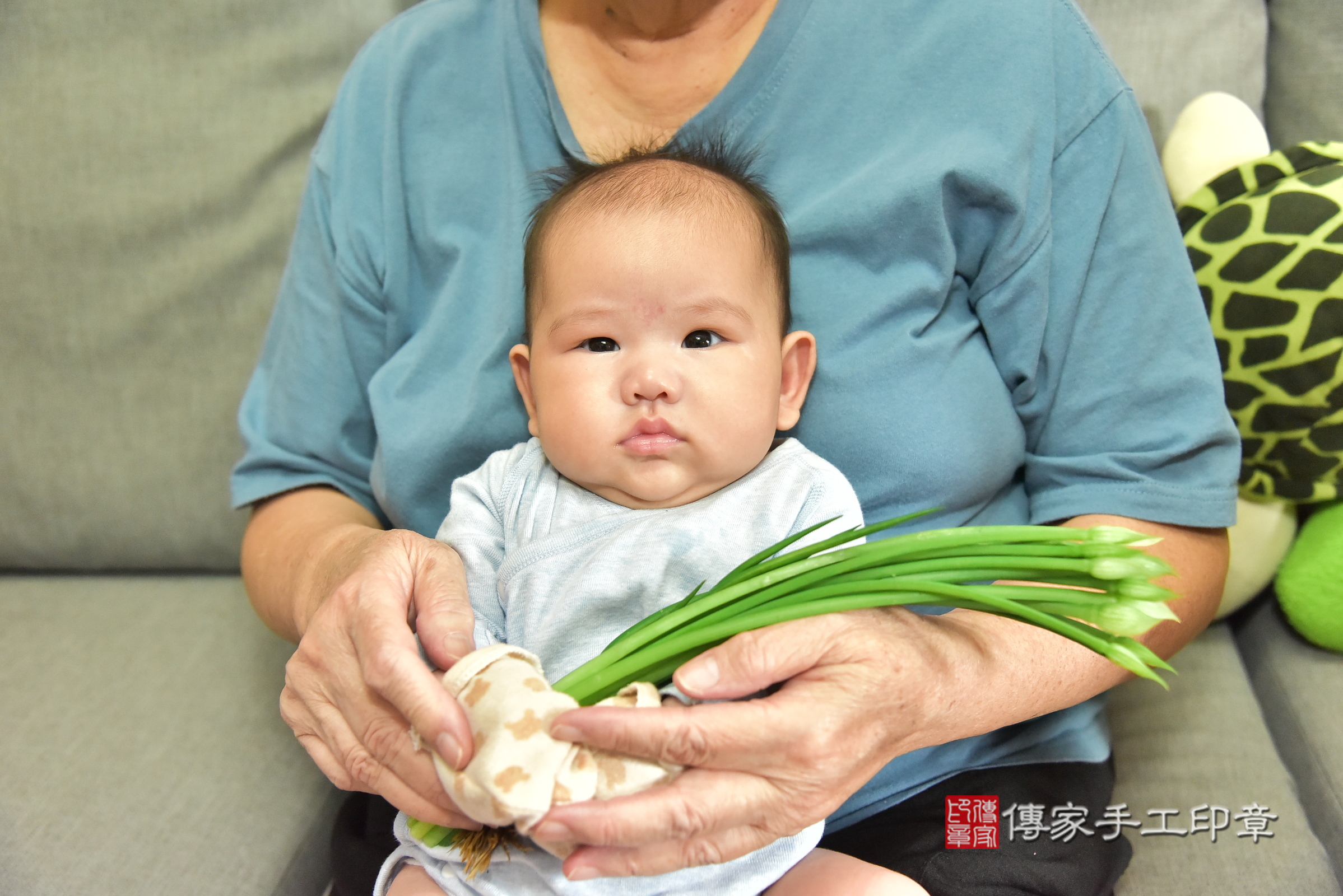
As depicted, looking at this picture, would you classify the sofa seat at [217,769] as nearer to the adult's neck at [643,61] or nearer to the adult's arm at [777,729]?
the adult's arm at [777,729]

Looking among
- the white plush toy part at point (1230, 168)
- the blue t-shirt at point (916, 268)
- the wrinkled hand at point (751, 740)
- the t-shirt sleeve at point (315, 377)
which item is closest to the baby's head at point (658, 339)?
the blue t-shirt at point (916, 268)

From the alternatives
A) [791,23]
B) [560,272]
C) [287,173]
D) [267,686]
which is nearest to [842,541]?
[560,272]

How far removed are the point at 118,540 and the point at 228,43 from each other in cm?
83

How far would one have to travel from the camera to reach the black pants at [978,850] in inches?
36.9

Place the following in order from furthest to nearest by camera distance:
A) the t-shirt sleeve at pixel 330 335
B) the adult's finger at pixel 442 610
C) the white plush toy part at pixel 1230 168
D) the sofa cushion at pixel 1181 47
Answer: the sofa cushion at pixel 1181 47 → the white plush toy part at pixel 1230 168 → the t-shirt sleeve at pixel 330 335 → the adult's finger at pixel 442 610

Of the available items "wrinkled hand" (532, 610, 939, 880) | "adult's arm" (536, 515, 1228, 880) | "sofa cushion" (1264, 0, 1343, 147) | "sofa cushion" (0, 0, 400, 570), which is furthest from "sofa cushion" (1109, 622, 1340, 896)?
"sofa cushion" (0, 0, 400, 570)

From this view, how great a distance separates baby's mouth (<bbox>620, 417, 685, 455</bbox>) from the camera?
0.87 m

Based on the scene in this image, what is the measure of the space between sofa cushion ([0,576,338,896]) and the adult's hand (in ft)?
1.14

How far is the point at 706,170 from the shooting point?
0.95 metres

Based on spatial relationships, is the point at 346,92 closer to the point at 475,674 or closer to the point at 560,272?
the point at 560,272

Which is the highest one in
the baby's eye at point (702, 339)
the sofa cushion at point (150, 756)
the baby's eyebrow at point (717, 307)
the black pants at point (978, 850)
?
the baby's eyebrow at point (717, 307)

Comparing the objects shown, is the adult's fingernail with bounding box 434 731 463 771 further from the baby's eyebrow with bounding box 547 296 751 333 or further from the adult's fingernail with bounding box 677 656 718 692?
the baby's eyebrow with bounding box 547 296 751 333

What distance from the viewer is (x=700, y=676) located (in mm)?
710

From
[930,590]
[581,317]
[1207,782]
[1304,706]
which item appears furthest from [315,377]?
[1304,706]
